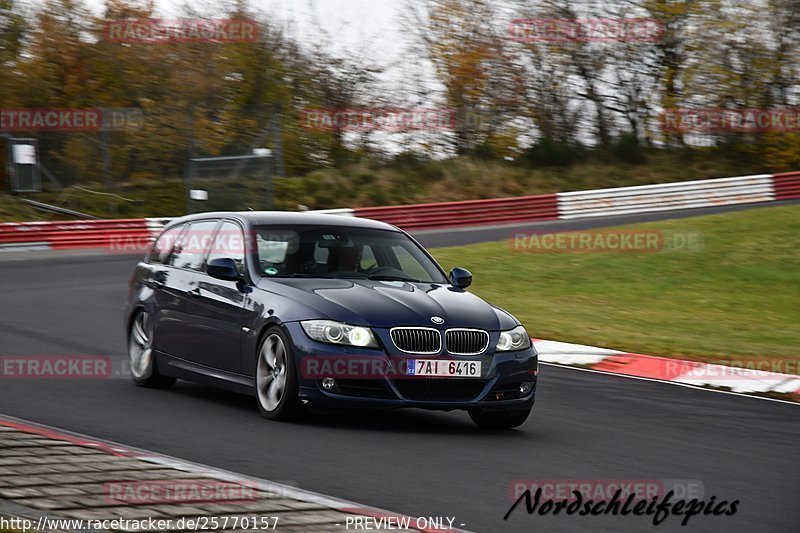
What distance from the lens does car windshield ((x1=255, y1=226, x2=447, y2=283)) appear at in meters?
9.12

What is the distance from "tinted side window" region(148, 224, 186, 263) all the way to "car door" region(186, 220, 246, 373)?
888 mm

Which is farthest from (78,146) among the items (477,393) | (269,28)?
(477,393)

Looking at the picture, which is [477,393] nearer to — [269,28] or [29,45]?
[29,45]

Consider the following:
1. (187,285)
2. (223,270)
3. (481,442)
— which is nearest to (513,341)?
(481,442)

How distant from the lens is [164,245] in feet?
34.9

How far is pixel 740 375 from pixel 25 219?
21027 millimetres

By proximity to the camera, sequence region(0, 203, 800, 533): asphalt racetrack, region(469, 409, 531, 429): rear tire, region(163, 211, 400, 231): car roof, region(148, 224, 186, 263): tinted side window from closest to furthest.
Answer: region(0, 203, 800, 533): asphalt racetrack, region(469, 409, 531, 429): rear tire, region(163, 211, 400, 231): car roof, region(148, 224, 186, 263): tinted side window

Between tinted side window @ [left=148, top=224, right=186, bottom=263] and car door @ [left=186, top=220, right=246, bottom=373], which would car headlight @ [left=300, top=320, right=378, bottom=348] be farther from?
tinted side window @ [left=148, top=224, right=186, bottom=263]

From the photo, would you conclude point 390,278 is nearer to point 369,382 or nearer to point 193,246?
point 369,382

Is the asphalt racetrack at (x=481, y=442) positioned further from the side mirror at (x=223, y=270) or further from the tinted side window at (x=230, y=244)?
the tinted side window at (x=230, y=244)

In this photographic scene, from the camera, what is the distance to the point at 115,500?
5.33 m

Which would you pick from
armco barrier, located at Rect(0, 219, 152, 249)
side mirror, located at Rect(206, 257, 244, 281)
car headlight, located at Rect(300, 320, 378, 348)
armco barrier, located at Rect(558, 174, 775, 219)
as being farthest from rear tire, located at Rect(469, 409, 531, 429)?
armco barrier, located at Rect(558, 174, 775, 219)

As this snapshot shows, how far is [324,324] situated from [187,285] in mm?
1975

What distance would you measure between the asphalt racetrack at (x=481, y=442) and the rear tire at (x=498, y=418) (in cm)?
12
